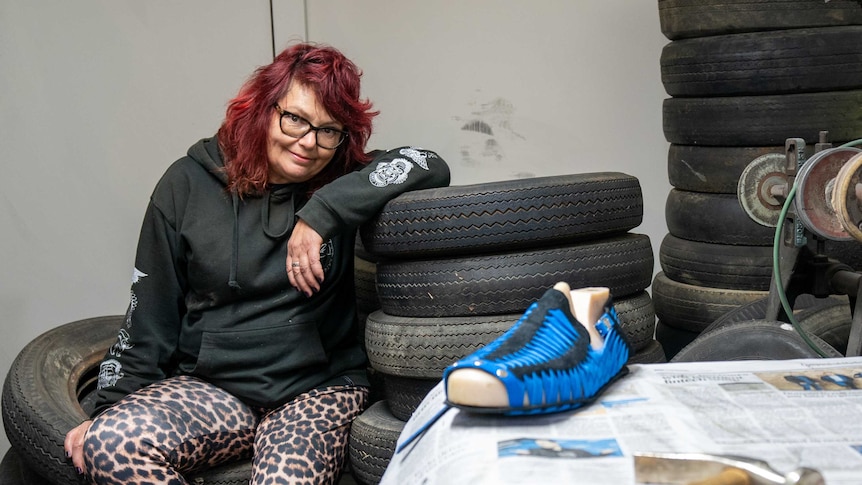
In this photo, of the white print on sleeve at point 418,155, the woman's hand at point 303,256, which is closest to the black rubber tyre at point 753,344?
the white print on sleeve at point 418,155

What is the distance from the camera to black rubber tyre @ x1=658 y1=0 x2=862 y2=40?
111 inches

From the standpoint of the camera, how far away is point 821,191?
6.24ft

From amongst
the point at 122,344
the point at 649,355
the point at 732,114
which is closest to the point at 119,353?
the point at 122,344

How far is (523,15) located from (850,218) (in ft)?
7.02

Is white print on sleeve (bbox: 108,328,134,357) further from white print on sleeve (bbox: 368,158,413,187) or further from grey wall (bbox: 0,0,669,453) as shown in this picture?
grey wall (bbox: 0,0,669,453)

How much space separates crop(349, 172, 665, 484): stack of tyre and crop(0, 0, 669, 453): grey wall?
1.48 meters

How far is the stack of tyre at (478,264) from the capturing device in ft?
6.84

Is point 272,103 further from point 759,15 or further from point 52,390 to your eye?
point 759,15

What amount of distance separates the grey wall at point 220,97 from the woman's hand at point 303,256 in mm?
1545

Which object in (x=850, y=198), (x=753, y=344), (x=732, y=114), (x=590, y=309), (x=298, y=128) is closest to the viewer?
(x=590, y=309)

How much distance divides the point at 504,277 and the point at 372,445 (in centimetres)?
51

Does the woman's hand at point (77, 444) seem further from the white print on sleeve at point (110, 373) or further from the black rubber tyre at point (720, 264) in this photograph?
the black rubber tyre at point (720, 264)

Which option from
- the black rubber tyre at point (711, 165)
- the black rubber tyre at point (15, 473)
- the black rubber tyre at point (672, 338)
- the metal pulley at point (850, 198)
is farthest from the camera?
the black rubber tyre at point (672, 338)

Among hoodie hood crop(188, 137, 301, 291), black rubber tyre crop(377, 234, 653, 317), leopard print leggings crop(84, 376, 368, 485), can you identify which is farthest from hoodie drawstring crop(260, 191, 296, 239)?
leopard print leggings crop(84, 376, 368, 485)
